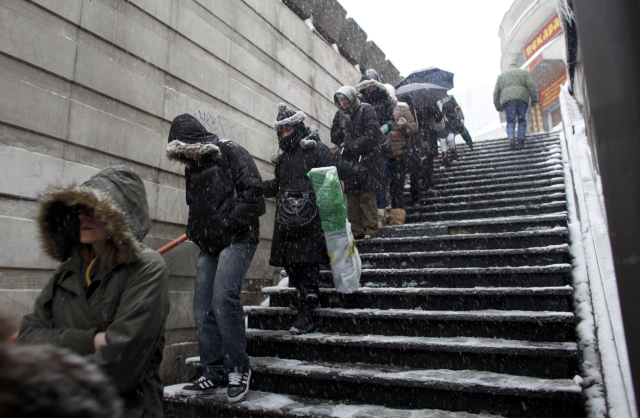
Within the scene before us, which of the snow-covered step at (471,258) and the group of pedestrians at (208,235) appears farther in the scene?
the snow-covered step at (471,258)

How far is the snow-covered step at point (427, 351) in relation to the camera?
2996mm

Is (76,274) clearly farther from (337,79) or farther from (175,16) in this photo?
(337,79)

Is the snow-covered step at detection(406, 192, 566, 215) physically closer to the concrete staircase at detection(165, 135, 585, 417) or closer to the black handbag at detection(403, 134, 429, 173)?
the concrete staircase at detection(165, 135, 585, 417)

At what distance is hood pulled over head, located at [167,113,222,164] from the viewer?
129 inches

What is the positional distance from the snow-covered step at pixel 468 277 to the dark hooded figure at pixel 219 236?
5.10 ft

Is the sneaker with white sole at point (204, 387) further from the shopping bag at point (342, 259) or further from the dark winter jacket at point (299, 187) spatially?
the shopping bag at point (342, 259)

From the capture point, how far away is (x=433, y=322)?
12.1 ft

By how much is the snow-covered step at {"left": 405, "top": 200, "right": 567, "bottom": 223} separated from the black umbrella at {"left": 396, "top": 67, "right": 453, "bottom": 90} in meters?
4.20

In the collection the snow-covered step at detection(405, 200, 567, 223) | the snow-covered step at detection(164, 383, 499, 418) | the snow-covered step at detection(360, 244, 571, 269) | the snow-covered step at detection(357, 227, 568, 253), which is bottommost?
the snow-covered step at detection(164, 383, 499, 418)

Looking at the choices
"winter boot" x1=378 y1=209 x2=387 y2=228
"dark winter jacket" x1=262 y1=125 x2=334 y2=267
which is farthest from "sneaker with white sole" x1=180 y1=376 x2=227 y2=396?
"winter boot" x1=378 y1=209 x2=387 y2=228

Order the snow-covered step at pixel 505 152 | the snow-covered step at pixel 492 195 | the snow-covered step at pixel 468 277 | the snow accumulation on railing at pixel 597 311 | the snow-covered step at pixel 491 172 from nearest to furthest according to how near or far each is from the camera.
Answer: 1. the snow accumulation on railing at pixel 597 311
2. the snow-covered step at pixel 468 277
3. the snow-covered step at pixel 492 195
4. the snow-covered step at pixel 491 172
5. the snow-covered step at pixel 505 152

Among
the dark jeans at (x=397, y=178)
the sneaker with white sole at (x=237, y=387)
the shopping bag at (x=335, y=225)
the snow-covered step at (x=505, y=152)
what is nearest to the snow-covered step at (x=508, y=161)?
the snow-covered step at (x=505, y=152)

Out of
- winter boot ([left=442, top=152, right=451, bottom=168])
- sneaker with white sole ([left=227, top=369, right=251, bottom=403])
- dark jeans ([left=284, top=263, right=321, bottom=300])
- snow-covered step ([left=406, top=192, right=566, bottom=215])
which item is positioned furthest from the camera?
winter boot ([left=442, top=152, right=451, bottom=168])

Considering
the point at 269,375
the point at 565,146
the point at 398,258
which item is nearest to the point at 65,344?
the point at 269,375
